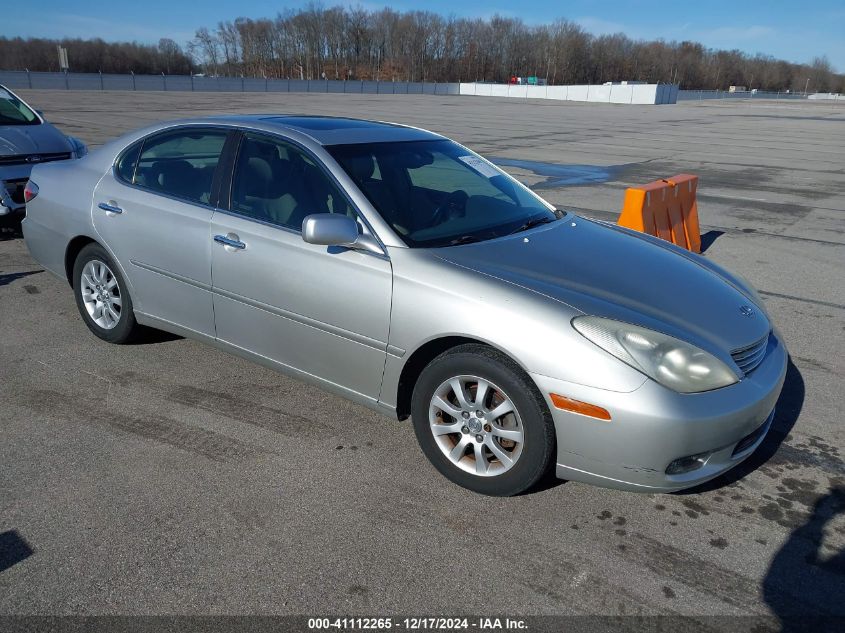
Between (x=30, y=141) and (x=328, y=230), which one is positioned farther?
(x=30, y=141)

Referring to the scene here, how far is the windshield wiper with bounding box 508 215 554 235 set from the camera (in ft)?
12.6

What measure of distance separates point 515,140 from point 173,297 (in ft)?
62.8

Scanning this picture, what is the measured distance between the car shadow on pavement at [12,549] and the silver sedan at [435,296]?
147 cm

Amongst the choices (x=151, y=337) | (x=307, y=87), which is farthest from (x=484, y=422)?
(x=307, y=87)

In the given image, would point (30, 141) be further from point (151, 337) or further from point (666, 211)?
point (666, 211)

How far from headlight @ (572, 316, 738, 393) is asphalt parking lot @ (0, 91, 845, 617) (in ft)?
2.20

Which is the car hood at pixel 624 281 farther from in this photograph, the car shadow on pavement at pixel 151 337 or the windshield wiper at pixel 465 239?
the car shadow on pavement at pixel 151 337

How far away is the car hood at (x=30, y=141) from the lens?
7625 millimetres

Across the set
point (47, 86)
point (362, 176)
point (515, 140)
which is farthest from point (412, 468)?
point (47, 86)

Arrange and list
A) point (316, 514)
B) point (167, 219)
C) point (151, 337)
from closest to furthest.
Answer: point (316, 514), point (167, 219), point (151, 337)

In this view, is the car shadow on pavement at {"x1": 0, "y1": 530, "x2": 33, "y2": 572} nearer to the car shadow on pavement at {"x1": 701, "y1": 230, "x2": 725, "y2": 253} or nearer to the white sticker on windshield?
the white sticker on windshield

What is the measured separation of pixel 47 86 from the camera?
156ft

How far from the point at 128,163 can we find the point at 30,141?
14.1 ft

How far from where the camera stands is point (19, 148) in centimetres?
767
